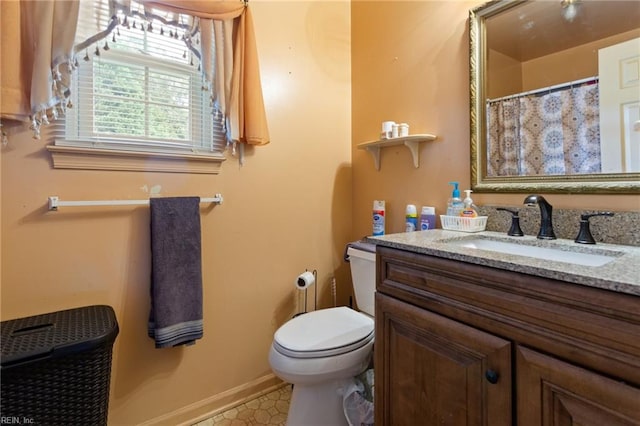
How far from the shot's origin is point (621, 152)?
1.01 m

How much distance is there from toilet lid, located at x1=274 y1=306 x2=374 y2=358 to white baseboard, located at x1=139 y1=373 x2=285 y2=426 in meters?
0.54

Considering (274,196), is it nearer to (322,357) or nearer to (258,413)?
(322,357)

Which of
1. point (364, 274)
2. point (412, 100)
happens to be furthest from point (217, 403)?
point (412, 100)

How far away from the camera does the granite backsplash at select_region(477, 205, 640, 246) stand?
97 cm

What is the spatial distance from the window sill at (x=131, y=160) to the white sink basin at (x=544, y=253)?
1123mm

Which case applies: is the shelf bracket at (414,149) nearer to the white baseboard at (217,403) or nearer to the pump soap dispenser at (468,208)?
the pump soap dispenser at (468,208)

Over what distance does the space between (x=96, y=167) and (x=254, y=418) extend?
4.37 feet

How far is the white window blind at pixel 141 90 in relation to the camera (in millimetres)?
1215

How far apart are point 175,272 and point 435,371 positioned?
107 cm

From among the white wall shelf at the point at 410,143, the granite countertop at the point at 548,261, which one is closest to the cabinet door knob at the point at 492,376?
the granite countertop at the point at 548,261

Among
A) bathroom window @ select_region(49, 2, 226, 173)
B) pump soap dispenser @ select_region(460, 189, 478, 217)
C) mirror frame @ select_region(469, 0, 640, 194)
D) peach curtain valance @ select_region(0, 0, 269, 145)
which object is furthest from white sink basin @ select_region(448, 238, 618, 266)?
peach curtain valance @ select_region(0, 0, 269, 145)

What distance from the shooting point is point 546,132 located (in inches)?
46.6

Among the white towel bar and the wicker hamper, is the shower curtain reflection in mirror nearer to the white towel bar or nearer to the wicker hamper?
the white towel bar

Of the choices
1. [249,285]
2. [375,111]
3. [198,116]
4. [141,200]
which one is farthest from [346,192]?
[141,200]
